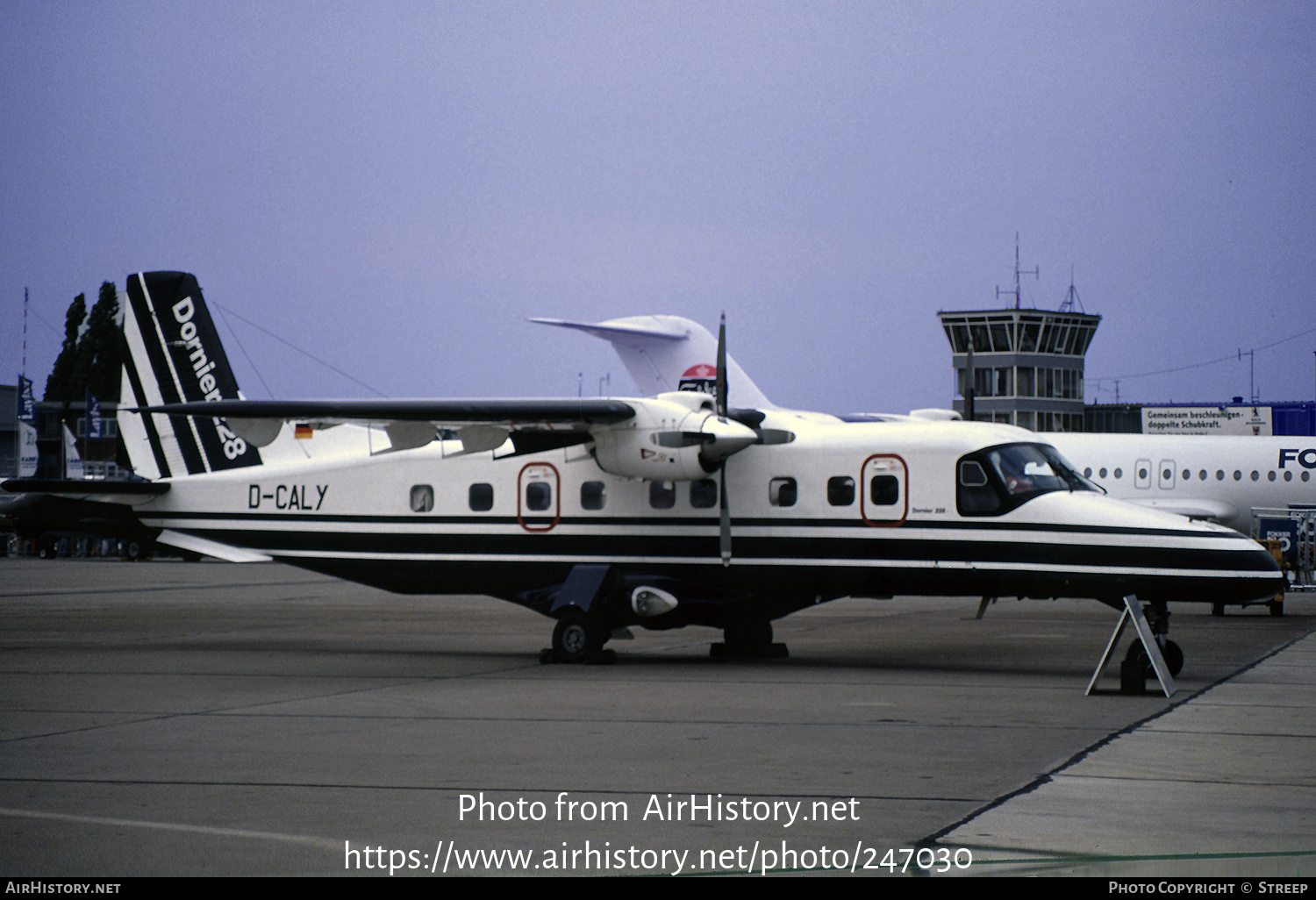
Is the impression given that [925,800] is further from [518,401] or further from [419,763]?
[518,401]

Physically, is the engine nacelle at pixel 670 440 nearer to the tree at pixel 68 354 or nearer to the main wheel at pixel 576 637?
the main wheel at pixel 576 637

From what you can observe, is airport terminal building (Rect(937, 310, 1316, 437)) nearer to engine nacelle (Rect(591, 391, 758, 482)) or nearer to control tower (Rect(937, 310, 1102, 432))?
control tower (Rect(937, 310, 1102, 432))

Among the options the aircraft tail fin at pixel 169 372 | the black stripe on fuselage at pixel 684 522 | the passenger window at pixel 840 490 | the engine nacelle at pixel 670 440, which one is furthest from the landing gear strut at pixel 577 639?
the aircraft tail fin at pixel 169 372

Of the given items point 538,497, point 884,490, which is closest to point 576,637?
point 538,497

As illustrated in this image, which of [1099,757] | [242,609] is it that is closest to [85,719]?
[1099,757]

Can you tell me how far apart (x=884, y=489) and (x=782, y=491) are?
1.25 m

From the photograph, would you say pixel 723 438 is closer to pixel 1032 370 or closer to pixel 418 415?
pixel 418 415

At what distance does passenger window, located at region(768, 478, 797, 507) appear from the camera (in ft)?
54.3

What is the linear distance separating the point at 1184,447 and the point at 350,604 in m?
20.9

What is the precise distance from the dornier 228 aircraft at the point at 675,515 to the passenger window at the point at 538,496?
35 millimetres

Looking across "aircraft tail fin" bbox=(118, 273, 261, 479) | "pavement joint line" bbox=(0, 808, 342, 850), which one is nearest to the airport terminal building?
"aircraft tail fin" bbox=(118, 273, 261, 479)

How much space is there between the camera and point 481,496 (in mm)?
17922

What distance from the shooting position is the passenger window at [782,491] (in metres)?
16.6

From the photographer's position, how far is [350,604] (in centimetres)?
2941
